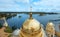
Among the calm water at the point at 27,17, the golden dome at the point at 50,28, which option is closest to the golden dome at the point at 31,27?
the calm water at the point at 27,17

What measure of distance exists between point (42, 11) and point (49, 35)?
53 cm

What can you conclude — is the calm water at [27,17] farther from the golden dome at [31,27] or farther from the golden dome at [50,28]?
the golden dome at [31,27]

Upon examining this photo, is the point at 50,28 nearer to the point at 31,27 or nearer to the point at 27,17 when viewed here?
the point at 27,17

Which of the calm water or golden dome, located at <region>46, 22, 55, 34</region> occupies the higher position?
the calm water

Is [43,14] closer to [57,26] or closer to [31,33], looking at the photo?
[57,26]

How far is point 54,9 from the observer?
12.4 feet

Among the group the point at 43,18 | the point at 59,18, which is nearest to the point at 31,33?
the point at 43,18

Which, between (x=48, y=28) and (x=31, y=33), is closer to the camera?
(x=31, y=33)

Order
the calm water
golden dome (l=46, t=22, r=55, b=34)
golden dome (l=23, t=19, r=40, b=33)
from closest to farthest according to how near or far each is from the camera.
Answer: golden dome (l=23, t=19, r=40, b=33) < the calm water < golden dome (l=46, t=22, r=55, b=34)

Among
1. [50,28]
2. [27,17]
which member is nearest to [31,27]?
[27,17]

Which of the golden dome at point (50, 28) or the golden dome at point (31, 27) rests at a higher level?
the golden dome at point (31, 27)

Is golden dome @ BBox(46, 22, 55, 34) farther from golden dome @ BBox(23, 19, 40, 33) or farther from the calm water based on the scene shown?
golden dome @ BBox(23, 19, 40, 33)

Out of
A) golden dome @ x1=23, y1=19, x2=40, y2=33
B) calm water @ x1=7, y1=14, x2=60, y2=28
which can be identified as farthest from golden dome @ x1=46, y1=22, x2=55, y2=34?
golden dome @ x1=23, y1=19, x2=40, y2=33

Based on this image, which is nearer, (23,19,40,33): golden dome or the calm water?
(23,19,40,33): golden dome
